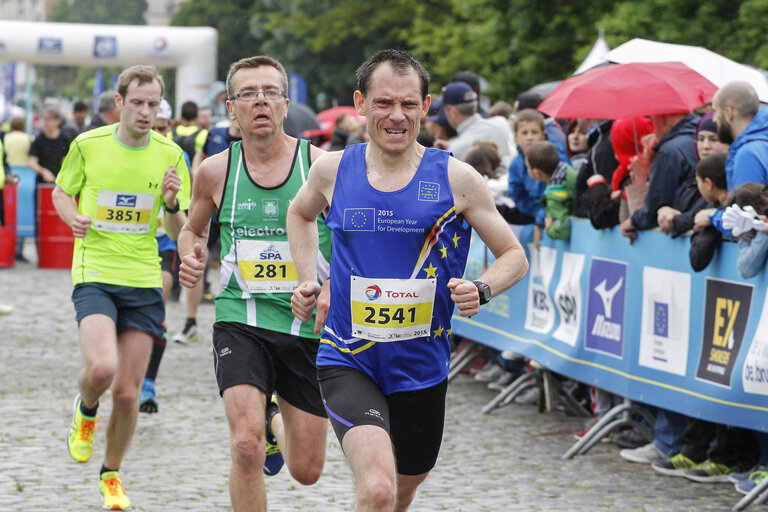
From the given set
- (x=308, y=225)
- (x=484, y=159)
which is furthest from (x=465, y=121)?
(x=308, y=225)

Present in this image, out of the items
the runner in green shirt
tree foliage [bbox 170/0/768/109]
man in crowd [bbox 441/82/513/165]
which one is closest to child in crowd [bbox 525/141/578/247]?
man in crowd [bbox 441/82/513/165]

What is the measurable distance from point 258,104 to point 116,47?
2444 centimetres

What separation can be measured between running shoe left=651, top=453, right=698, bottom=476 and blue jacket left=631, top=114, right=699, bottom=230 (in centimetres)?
137

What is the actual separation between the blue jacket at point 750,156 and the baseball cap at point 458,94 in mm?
4365

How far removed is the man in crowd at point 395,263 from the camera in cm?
459

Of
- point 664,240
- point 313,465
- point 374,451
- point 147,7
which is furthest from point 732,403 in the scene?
point 147,7

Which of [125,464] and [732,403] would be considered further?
[125,464]

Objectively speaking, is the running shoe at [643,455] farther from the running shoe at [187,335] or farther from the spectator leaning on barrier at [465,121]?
the running shoe at [187,335]

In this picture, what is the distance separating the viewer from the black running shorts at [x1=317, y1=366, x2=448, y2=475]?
4590 mm

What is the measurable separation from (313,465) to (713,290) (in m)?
2.68

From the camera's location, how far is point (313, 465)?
18.8 ft

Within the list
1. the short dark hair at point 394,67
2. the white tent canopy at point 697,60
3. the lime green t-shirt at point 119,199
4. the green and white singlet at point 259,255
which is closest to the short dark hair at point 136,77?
the lime green t-shirt at point 119,199

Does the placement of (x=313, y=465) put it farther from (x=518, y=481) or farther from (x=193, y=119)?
(x=193, y=119)

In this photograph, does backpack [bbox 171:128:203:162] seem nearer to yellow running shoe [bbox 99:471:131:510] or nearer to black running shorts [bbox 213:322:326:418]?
yellow running shoe [bbox 99:471:131:510]
